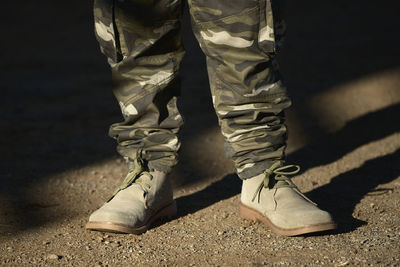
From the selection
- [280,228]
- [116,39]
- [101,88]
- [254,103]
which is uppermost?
[116,39]

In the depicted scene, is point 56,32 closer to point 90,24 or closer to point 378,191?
point 90,24

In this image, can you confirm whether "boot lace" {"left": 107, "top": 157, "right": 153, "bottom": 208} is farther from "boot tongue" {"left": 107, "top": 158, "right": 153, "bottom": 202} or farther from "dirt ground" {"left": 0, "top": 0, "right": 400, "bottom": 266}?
"dirt ground" {"left": 0, "top": 0, "right": 400, "bottom": 266}

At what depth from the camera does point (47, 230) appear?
6.76 ft

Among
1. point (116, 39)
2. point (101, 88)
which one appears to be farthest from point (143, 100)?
point (101, 88)

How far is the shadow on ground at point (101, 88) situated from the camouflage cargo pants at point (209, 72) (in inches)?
12.8

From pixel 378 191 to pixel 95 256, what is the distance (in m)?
1.08

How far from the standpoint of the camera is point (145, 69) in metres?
1.99

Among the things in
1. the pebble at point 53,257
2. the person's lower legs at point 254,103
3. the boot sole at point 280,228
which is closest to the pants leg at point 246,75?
the person's lower legs at point 254,103

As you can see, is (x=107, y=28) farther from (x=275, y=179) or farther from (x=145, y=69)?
(x=275, y=179)

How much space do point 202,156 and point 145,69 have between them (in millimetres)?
976

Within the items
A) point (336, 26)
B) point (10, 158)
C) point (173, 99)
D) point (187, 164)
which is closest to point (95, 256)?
point (173, 99)

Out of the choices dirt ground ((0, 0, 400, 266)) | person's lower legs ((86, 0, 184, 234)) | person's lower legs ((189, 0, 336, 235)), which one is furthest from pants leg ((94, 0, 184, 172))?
dirt ground ((0, 0, 400, 266))

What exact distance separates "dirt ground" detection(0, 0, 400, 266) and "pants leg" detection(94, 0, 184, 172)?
0.28 meters

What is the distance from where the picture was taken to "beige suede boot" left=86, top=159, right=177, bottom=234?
6.24ft
